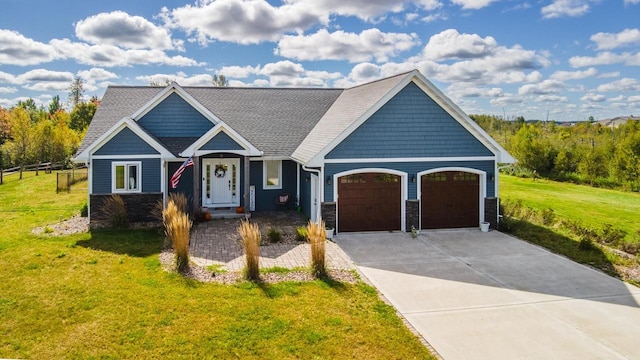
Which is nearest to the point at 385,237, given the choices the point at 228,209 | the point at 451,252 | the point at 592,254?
the point at 451,252

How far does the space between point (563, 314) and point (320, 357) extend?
5160 millimetres

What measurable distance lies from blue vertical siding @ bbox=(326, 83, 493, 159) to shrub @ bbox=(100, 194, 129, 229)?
783cm

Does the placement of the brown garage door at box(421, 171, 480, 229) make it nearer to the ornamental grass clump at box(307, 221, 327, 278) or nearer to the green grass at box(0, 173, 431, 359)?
the ornamental grass clump at box(307, 221, 327, 278)

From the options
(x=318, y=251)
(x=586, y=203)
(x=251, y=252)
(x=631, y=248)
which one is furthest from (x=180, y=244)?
(x=586, y=203)

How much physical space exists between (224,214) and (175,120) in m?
4.53

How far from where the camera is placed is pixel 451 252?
42.5 feet

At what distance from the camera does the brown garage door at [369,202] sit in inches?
596

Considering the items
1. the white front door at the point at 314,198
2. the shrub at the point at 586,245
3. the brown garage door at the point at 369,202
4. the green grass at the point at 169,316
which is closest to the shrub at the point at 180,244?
the green grass at the point at 169,316

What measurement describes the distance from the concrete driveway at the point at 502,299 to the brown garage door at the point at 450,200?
1.88 meters

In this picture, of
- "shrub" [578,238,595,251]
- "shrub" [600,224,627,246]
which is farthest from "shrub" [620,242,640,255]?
"shrub" [578,238,595,251]

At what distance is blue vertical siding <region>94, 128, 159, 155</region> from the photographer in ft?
52.4

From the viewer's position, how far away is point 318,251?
10.4 meters

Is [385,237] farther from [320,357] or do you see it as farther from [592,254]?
[320,357]

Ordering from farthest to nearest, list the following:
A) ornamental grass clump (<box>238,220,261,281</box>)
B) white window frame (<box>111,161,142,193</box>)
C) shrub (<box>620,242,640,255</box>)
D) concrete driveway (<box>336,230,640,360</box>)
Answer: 1. white window frame (<box>111,161,142,193</box>)
2. shrub (<box>620,242,640,255</box>)
3. ornamental grass clump (<box>238,220,261,281</box>)
4. concrete driveway (<box>336,230,640,360</box>)
